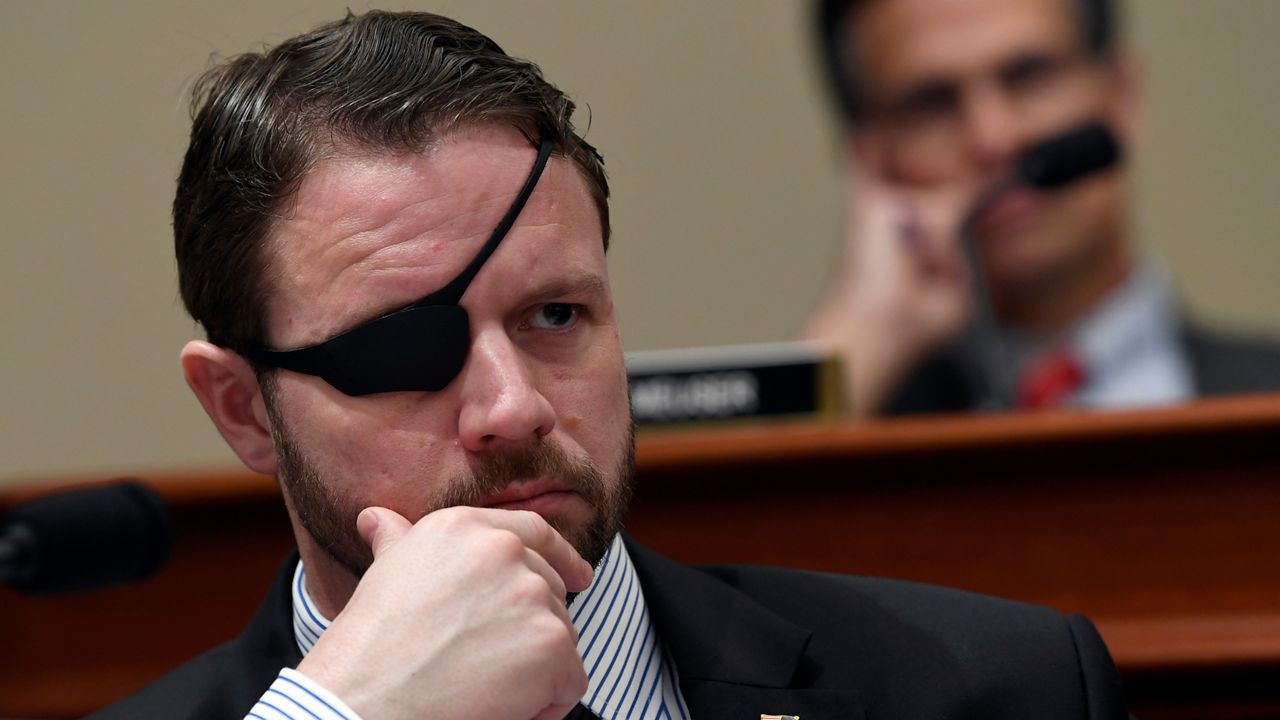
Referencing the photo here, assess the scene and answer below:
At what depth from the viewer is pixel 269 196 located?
1.61 meters

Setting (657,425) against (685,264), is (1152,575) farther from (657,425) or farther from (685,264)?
(685,264)

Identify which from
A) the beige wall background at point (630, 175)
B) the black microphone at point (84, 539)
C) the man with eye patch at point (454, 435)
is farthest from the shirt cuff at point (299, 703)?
the beige wall background at point (630, 175)

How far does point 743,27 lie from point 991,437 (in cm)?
201

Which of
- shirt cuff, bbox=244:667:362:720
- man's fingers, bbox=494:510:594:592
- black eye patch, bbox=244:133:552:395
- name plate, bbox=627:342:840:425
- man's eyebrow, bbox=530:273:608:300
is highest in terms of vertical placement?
man's eyebrow, bbox=530:273:608:300

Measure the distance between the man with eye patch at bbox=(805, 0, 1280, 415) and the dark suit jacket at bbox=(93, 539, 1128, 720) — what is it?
2.14m

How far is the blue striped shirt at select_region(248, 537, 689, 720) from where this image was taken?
5.39 ft

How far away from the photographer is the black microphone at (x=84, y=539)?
1495 mm

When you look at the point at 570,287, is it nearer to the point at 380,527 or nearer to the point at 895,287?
the point at 380,527

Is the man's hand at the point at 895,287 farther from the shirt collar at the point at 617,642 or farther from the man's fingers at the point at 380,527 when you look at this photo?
the man's fingers at the point at 380,527

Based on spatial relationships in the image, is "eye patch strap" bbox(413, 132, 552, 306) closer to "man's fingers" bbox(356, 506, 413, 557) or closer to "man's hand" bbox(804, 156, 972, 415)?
"man's fingers" bbox(356, 506, 413, 557)

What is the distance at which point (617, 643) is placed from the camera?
1.68 metres

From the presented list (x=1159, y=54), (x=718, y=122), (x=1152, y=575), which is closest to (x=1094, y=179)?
(x=1159, y=54)

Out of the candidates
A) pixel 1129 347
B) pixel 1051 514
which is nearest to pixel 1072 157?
pixel 1051 514

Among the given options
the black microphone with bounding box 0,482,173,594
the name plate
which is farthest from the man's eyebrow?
the name plate
